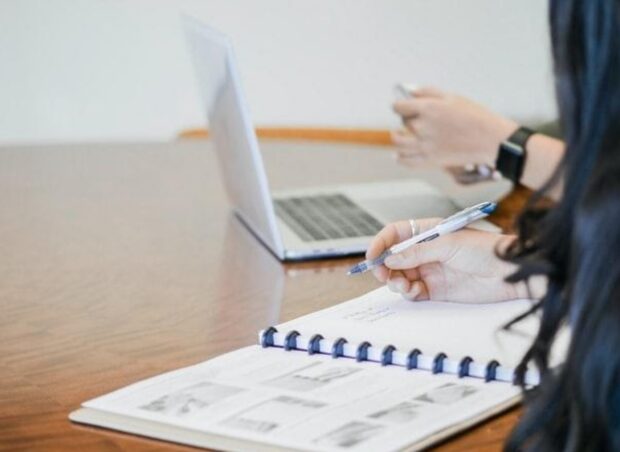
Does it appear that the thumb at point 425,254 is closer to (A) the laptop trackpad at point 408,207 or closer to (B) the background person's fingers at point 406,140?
(A) the laptop trackpad at point 408,207

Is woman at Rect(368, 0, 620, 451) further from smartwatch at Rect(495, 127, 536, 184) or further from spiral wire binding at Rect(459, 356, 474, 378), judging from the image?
smartwatch at Rect(495, 127, 536, 184)

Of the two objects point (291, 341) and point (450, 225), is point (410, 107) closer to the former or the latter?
point (450, 225)

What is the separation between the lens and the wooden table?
1179 mm

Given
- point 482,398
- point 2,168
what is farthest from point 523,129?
point 482,398

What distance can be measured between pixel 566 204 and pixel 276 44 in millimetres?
2490

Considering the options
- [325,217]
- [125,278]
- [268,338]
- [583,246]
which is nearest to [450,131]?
[325,217]

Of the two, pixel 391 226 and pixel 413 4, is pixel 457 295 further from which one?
pixel 413 4

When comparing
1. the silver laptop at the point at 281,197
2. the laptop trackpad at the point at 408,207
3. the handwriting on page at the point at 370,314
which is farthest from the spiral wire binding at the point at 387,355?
the laptop trackpad at the point at 408,207

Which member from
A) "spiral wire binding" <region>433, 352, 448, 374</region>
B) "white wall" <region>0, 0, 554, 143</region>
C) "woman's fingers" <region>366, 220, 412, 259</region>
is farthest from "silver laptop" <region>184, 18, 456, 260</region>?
"white wall" <region>0, 0, 554, 143</region>

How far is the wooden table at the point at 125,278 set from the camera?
1179 millimetres

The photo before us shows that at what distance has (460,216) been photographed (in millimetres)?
1322

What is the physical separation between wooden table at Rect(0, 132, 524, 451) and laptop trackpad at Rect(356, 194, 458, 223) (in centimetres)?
10

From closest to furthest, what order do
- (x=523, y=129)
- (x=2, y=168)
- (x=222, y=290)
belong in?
(x=222, y=290), (x=523, y=129), (x=2, y=168)

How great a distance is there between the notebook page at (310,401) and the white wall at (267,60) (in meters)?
2.06
